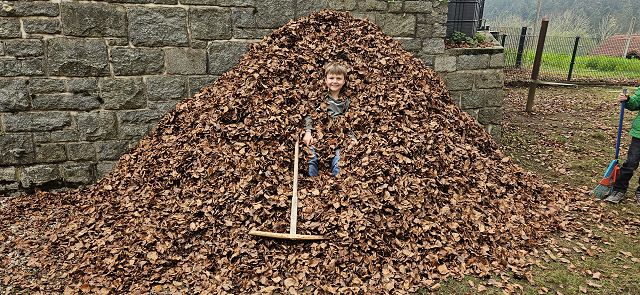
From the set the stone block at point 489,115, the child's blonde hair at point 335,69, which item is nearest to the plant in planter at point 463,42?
the stone block at point 489,115

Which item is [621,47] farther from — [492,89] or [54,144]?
[54,144]

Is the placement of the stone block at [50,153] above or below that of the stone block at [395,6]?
below

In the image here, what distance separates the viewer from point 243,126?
14.5 feet

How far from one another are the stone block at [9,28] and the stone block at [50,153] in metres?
1.28

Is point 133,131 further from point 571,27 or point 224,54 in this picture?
point 571,27

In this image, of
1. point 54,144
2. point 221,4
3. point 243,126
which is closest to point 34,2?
point 54,144

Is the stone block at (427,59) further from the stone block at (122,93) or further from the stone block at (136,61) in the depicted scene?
the stone block at (122,93)

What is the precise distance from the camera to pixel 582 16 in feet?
164

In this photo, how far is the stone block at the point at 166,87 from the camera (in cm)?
509

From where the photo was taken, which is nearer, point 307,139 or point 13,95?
point 307,139

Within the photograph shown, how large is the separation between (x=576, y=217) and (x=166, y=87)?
17.0 ft

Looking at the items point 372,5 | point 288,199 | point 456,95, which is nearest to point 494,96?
point 456,95

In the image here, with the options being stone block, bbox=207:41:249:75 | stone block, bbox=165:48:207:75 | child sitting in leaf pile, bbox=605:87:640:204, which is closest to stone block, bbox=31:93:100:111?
stone block, bbox=165:48:207:75

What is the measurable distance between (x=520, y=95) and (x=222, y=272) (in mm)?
11843
